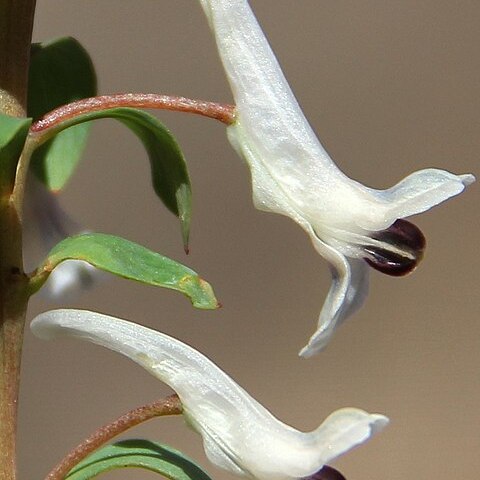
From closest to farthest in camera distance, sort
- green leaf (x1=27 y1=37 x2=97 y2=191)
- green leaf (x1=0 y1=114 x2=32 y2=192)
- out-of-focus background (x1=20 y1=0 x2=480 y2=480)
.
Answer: green leaf (x1=0 y1=114 x2=32 y2=192) → green leaf (x1=27 y1=37 x2=97 y2=191) → out-of-focus background (x1=20 y1=0 x2=480 y2=480)

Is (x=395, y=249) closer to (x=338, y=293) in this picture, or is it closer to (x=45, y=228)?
(x=338, y=293)

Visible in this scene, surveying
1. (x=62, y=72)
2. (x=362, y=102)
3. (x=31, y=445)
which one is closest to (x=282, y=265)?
(x=362, y=102)

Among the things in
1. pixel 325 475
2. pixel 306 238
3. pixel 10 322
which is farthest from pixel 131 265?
pixel 306 238

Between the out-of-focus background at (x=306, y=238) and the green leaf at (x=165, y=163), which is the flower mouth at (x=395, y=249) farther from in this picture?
the out-of-focus background at (x=306, y=238)

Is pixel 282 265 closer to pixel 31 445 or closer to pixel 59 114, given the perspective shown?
pixel 31 445

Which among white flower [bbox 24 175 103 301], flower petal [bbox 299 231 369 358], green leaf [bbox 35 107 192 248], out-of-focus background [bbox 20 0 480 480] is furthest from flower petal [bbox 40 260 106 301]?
out-of-focus background [bbox 20 0 480 480]

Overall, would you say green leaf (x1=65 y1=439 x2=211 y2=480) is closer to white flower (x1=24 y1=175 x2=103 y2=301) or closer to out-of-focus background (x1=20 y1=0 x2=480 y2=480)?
white flower (x1=24 y1=175 x2=103 y2=301)
